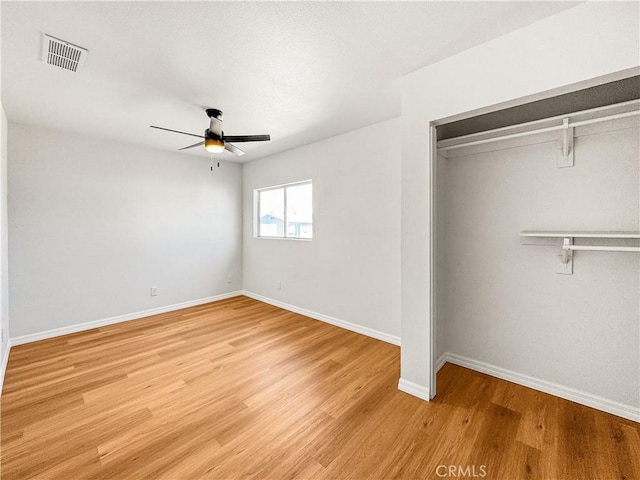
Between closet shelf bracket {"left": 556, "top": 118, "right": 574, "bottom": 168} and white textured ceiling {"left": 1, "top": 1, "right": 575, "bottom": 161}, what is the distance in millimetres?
801

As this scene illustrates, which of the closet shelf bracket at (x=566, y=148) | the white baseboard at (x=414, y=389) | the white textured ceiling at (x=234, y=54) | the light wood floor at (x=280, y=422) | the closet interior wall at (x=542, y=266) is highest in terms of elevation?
the white textured ceiling at (x=234, y=54)

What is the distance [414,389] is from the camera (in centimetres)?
216

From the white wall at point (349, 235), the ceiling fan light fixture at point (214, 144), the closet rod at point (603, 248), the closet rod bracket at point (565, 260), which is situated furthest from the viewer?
the white wall at point (349, 235)

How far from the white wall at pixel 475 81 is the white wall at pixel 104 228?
378 centimetres

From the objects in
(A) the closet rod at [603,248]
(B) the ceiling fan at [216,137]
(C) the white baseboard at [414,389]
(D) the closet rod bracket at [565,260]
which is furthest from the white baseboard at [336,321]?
(B) the ceiling fan at [216,137]

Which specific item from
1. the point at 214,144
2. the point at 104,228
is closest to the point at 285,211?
the point at 214,144

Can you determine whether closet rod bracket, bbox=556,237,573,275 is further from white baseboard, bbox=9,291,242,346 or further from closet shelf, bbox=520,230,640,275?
white baseboard, bbox=9,291,242,346

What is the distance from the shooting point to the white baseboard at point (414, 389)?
2.10 metres

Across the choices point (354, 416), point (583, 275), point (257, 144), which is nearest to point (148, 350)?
point (354, 416)

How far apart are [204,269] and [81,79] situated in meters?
3.18

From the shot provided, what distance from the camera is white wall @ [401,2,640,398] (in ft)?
4.66

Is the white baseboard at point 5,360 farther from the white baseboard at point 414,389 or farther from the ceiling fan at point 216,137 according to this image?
the white baseboard at point 414,389

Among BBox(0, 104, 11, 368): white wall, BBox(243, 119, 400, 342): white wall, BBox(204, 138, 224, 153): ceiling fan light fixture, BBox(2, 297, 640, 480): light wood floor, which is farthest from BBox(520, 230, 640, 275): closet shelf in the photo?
BBox(0, 104, 11, 368): white wall

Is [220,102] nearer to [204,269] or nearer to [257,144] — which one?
[257,144]
